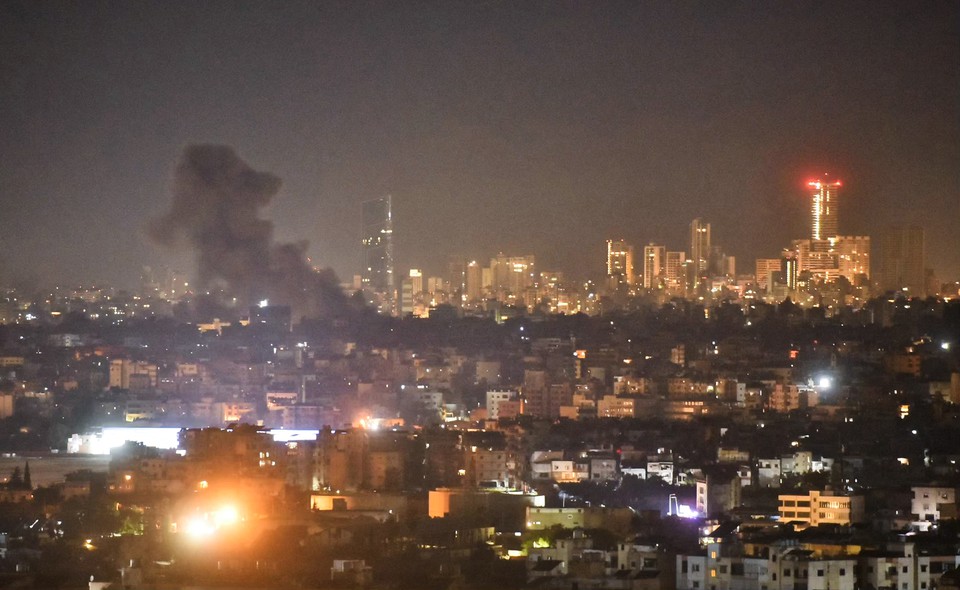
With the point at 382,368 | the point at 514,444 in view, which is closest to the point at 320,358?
the point at 382,368

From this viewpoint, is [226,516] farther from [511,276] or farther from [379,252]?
[511,276]

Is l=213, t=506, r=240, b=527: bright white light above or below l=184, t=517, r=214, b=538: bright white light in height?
above

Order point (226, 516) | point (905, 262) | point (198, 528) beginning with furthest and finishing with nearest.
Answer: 1. point (905, 262)
2. point (226, 516)
3. point (198, 528)

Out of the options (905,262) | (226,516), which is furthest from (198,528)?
(905,262)

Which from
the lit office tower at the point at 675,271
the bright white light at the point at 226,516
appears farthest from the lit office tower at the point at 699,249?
the bright white light at the point at 226,516

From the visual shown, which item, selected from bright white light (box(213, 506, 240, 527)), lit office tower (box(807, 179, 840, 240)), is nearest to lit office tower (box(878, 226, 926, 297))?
lit office tower (box(807, 179, 840, 240))

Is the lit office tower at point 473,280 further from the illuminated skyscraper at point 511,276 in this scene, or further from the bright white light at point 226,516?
the bright white light at point 226,516

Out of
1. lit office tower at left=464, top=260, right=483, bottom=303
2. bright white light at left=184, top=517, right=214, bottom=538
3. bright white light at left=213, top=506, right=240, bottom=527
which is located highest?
lit office tower at left=464, top=260, right=483, bottom=303

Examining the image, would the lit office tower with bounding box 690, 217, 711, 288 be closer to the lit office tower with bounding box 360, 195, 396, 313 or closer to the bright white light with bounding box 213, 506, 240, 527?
the lit office tower with bounding box 360, 195, 396, 313
